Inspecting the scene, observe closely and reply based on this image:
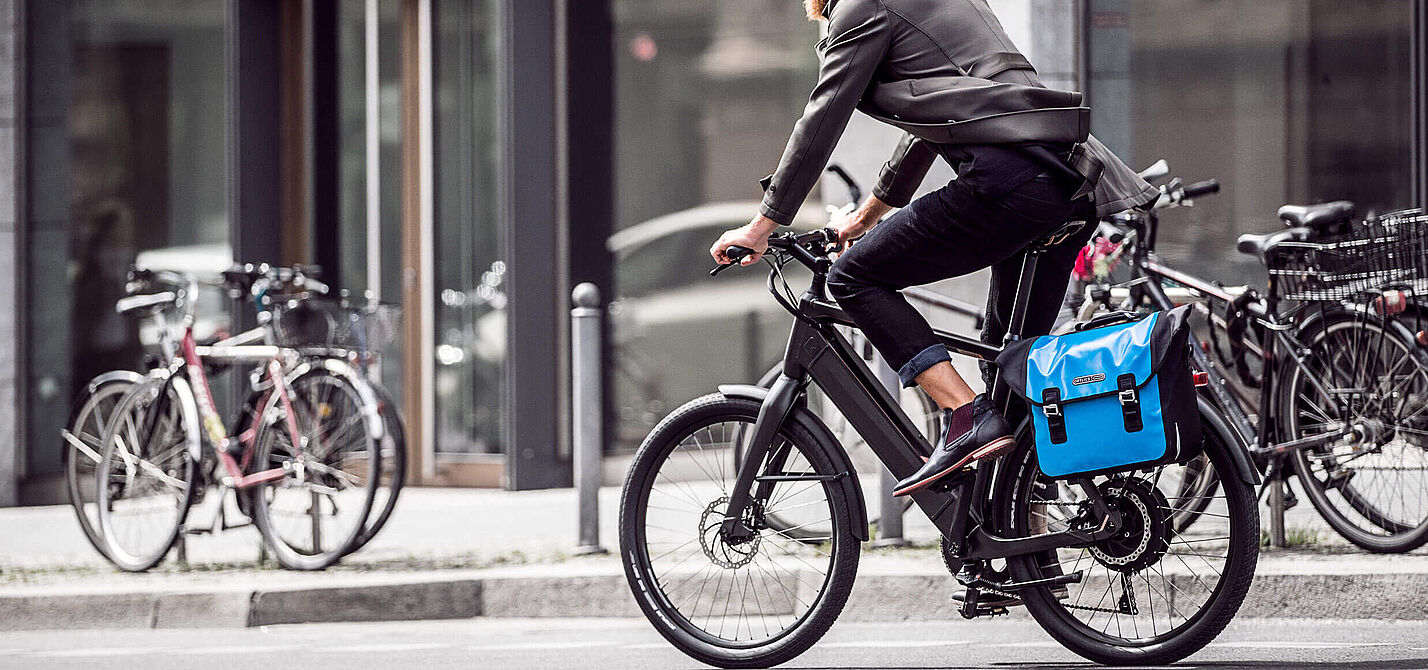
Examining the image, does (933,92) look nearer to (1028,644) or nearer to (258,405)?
(1028,644)

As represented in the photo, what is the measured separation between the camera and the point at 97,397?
6.66m

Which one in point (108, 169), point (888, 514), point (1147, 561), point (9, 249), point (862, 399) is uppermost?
point (108, 169)

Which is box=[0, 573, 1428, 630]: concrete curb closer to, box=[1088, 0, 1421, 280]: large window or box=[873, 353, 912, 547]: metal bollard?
box=[873, 353, 912, 547]: metal bollard

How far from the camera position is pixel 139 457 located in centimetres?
657

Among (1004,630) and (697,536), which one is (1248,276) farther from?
(697,536)

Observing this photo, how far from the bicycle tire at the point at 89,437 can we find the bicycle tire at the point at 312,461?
0.80m

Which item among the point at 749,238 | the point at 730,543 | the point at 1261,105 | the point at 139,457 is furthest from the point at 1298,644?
the point at 139,457

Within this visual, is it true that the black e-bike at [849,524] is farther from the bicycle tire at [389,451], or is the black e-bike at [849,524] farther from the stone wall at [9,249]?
the stone wall at [9,249]

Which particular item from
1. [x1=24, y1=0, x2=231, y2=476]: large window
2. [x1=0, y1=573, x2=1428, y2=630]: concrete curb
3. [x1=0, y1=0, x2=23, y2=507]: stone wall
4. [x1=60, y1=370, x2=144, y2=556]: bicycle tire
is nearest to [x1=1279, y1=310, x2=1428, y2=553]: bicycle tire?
[x1=0, y1=573, x2=1428, y2=630]: concrete curb

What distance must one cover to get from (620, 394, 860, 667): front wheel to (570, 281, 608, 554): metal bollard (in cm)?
179

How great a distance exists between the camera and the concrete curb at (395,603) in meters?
5.18

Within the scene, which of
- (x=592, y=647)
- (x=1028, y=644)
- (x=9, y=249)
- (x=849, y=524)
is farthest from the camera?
(x=9, y=249)

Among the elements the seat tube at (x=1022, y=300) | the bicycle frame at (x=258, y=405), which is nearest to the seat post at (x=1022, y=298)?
the seat tube at (x=1022, y=300)

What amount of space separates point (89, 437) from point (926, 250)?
14.7 feet
